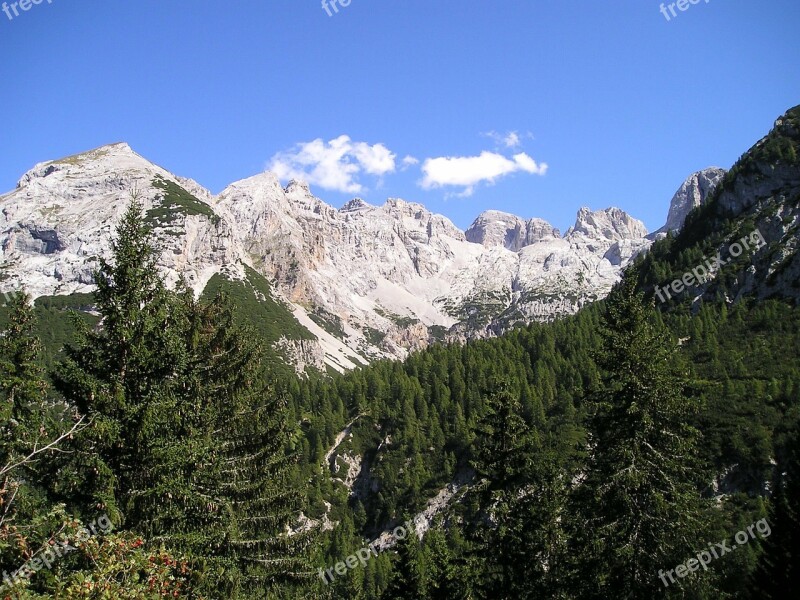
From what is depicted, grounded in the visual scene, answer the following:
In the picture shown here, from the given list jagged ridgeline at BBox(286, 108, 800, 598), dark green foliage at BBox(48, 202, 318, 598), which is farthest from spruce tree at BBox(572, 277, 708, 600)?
dark green foliage at BBox(48, 202, 318, 598)

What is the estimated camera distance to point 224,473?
1980 centimetres

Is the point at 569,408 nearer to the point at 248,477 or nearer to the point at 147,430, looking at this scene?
the point at 248,477

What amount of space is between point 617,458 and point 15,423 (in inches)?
682

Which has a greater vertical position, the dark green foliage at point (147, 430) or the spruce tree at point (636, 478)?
the dark green foliage at point (147, 430)

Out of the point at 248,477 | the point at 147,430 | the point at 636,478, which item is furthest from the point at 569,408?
the point at 147,430

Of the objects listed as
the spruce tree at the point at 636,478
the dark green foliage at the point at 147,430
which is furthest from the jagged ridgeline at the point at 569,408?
the dark green foliage at the point at 147,430

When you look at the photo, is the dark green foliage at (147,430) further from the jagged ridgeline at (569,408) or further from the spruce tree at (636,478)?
the spruce tree at (636,478)

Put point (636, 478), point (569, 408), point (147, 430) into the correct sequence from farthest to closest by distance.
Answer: point (569, 408) → point (636, 478) → point (147, 430)

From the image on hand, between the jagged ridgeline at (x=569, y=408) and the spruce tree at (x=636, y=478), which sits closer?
the spruce tree at (x=636, y=478)

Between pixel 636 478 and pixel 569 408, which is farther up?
pixel 636 478

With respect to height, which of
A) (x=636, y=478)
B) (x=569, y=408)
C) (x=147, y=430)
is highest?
(x=147, y=430)

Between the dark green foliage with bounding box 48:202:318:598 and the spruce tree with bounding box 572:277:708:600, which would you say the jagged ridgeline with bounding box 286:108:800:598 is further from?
the dark green foliage with bounding box 48:202:318:598

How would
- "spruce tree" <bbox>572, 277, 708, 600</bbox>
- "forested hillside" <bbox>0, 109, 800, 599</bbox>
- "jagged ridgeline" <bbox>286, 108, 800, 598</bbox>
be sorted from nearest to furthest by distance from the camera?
"forested hillside" <bbox>0, 109, 800, 599</bbox> → "spruce tree" <bbox>572, 277, 708, 600</bbox> → "jagged ridgeline" <bbox>286, 108, 800, 598</bbox>

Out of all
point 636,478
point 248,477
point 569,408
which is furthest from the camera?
point 569,408
